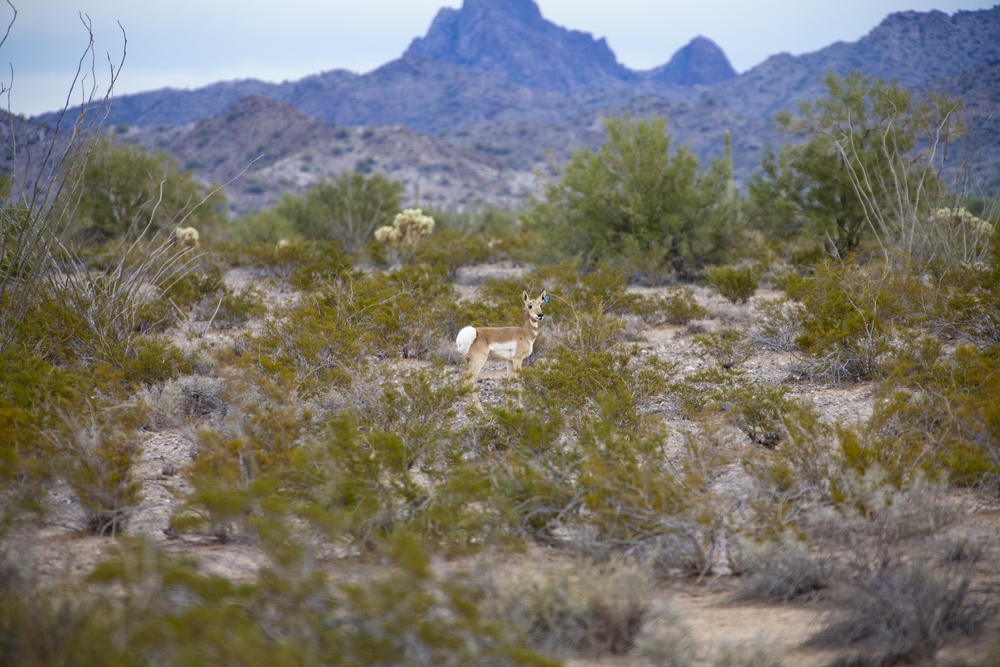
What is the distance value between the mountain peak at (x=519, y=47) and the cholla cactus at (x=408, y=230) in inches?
5430

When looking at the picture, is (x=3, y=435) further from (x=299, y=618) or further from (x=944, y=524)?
(x=944, y=524)

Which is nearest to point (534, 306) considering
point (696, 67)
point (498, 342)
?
point (498, 342)

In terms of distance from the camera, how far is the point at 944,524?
382 centimetres

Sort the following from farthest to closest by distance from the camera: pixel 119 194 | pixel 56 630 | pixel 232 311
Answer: pixel 119 194
pixel 232 311
pixel 56 630

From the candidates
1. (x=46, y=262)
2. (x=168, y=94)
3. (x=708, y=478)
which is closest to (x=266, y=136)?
(x=168, y=94)

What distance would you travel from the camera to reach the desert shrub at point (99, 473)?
13.8 ft

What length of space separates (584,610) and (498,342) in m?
4.06

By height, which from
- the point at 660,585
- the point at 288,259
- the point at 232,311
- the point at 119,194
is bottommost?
the point at 660,585

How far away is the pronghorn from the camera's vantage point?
Result: 22.4 ft

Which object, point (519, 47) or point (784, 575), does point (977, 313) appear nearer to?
point (784, 575)

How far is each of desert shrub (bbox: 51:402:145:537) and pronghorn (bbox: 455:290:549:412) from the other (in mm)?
2907

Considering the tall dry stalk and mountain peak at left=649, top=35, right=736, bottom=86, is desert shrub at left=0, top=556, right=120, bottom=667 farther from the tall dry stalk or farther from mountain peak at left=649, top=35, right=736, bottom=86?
mountain peak at left=649, top=35, right=736, bottom=86

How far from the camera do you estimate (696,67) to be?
153250 mm

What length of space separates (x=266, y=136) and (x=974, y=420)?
70344mm
